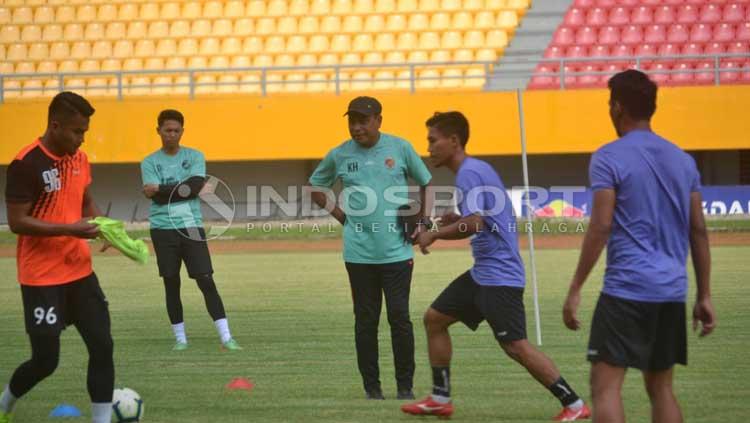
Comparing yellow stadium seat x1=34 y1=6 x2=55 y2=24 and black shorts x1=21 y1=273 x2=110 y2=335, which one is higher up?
yellow stadium seat x1=34 y1=6 x2=55 y2=24

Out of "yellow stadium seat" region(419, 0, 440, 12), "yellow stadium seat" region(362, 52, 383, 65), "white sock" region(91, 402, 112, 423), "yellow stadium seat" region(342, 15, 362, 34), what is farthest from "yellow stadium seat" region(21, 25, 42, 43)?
"white sock" region(91, 402, 112, 423)

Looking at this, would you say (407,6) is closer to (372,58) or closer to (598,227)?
(372,58)

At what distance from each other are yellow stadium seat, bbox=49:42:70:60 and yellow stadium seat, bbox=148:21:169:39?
2.26m

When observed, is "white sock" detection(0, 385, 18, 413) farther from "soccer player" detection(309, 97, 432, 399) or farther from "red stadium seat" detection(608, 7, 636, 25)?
"red stadium seat" detection(608, 7, 636, 25)

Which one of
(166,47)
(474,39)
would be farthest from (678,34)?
(166,47)

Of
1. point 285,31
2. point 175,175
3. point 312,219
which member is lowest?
point 312,219

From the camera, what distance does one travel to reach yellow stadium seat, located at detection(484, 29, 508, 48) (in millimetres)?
31969

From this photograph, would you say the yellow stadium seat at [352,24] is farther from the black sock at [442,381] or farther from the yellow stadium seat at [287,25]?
the black sock at [442,381]

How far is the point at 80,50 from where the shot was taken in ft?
109

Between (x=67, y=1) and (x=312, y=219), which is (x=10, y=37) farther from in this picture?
(x=312, y=219)

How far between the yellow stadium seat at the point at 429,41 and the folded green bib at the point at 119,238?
2521 centimetres

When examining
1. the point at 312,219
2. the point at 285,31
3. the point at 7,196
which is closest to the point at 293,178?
the point at 312,219

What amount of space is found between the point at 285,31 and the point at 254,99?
12.7ft

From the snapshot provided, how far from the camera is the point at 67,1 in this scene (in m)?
34.3
